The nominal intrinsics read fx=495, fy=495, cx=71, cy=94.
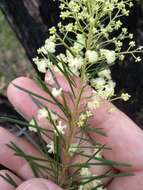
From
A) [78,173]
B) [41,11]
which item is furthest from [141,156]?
[41,11]

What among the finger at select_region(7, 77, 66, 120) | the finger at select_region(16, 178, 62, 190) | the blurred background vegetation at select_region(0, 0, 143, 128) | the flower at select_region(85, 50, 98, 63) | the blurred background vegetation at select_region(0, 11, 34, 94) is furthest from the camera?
the blurred background vegetation at select_region(0, 11, 34, 94)

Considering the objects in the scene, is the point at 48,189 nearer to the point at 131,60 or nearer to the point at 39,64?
the point at 39,64

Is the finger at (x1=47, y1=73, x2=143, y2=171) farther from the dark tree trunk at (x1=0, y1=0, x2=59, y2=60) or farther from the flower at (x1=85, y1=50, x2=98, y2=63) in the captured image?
the dark tree trunk at (x1=0, y1=0, x2=59, y2=60)

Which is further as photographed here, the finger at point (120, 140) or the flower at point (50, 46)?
the finger at point (120, 140)

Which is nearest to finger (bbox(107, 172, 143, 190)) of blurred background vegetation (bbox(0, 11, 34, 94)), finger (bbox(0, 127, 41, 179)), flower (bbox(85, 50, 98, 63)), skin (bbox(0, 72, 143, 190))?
skin (bbox(0, 72, 143, 190))

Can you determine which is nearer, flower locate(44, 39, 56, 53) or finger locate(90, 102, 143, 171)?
flower locate(44, 39, 56, 53)

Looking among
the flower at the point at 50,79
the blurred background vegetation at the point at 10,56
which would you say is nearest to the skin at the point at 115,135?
the flower at the point at 50,79

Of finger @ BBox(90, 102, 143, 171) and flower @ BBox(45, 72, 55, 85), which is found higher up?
flower @ BBox(45, 72, 55, 85)

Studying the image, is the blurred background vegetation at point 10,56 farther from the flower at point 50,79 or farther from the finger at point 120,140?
the flower at point 50,79
